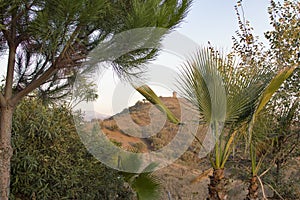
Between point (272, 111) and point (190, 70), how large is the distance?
2.40 m

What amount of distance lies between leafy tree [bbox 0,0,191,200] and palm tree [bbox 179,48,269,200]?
49 cm

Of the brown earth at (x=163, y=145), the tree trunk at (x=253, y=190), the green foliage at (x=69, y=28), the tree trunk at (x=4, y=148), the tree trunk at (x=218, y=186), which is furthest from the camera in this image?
the brown earth at (x=163, y=145)

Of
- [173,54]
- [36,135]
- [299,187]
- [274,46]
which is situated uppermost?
[274,46]

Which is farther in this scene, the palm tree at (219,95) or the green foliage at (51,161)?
the green foliage at (51,161)

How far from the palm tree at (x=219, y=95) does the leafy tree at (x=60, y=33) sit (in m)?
0.49

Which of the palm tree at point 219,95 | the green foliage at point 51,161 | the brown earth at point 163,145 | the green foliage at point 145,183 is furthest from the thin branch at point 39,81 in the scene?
the brown earth at point 163,145

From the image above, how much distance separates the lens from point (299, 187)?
6.26 metres

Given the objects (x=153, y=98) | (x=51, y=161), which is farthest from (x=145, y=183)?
(x=51, y=161)

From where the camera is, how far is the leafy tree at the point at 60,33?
3250 millimetres

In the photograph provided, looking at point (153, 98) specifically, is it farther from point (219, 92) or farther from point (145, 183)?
point (145, 183)

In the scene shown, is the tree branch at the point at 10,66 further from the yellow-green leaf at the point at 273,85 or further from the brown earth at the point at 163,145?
the brown earth at the point at 163,145

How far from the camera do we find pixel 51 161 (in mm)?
5273

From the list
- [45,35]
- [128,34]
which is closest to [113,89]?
→ [128,34]

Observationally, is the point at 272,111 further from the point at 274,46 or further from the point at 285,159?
the point at 274,46
